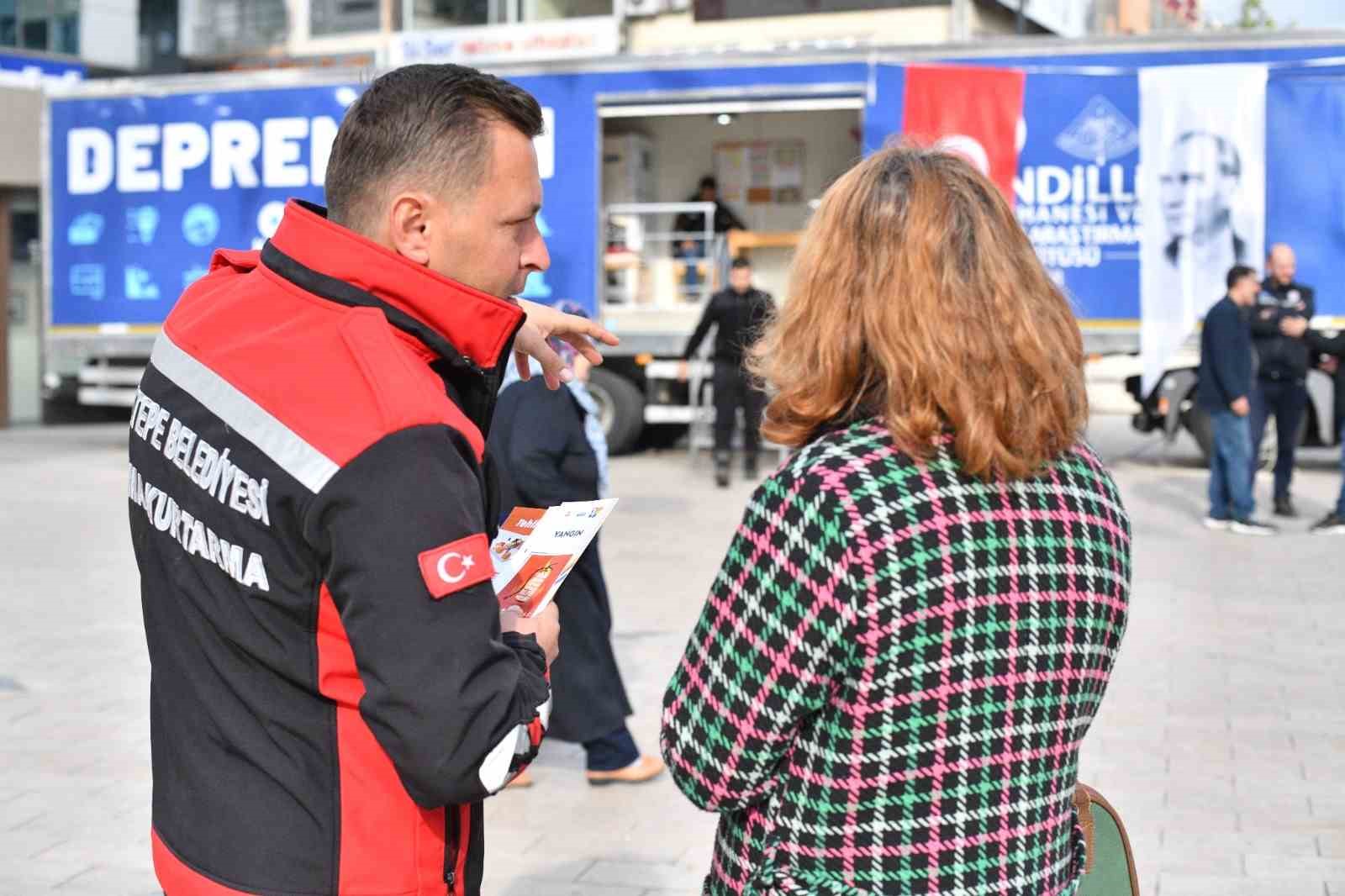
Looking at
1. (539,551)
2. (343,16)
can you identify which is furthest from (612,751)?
(343,16)

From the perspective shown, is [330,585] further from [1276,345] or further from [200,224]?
[200,224]

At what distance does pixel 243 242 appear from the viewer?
16.8 m

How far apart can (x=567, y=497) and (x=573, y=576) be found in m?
0.28

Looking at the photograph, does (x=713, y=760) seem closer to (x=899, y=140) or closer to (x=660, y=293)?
(x=899, y=140)

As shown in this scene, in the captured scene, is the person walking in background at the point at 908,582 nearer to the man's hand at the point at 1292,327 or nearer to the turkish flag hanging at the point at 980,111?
the man's hand at the point at 1292,327

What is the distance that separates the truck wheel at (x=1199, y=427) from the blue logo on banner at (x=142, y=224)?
423 inches

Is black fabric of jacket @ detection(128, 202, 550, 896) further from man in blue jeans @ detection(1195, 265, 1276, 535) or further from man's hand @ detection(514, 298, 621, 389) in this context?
man in blue jeans @ detection(1195, 265, 1276, 535)

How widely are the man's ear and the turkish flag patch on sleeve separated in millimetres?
360

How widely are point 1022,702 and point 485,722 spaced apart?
2.10 feet

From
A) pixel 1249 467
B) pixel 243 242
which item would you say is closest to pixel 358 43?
pixel 243 242

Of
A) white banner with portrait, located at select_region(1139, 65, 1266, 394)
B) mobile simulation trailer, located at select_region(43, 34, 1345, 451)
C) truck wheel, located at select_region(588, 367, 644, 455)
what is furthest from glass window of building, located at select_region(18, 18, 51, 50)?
white banner with portrait, located at select_region(1139, 65, 1266, 394)

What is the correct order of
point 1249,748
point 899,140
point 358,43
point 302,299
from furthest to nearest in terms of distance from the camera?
point 358,43 < point 1249,748 < point 899,140 < point 302,299

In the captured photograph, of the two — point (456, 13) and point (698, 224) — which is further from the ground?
point (456, 13)

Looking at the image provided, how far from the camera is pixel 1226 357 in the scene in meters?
11.4
